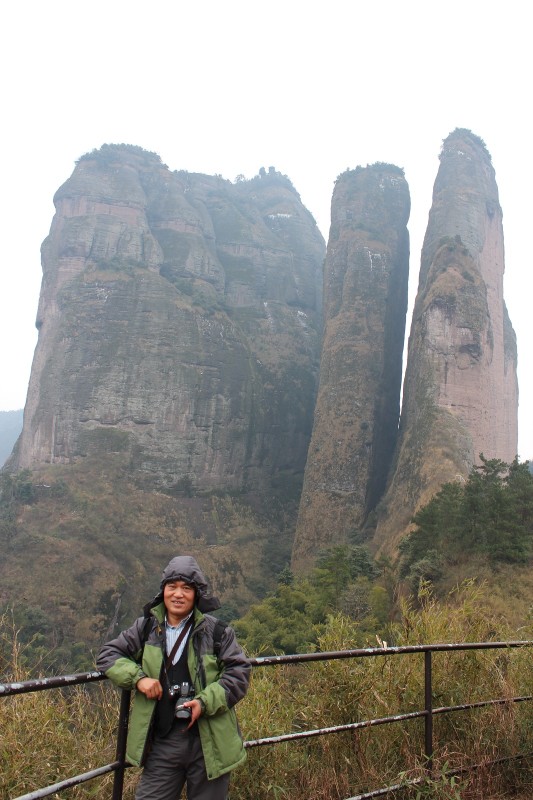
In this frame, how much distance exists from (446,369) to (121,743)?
35.0 meters

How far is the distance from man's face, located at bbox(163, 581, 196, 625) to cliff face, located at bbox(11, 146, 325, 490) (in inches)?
1799

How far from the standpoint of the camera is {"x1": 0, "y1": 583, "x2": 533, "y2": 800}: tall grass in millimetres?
3723

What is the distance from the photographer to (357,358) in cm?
4544

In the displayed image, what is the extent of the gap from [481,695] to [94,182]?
198 ft

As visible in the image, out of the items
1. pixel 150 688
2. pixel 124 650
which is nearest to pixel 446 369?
pixel 124 650

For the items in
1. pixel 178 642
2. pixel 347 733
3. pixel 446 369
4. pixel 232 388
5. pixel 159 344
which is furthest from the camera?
pixel 232 388

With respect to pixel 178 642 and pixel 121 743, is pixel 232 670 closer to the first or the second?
pixel 178 642

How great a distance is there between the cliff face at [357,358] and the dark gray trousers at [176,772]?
37612mm

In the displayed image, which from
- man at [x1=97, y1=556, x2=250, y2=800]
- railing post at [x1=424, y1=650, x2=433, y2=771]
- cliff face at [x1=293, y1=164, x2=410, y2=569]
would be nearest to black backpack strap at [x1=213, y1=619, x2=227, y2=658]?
man at [x1=97, y1=556, x2=250, y2=800]

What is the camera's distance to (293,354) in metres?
61.2

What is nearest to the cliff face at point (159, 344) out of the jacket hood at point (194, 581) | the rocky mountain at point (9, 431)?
the jacket hood at point (194, 581)

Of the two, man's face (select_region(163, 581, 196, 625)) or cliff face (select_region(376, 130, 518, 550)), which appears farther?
cliff face (select_region(376, 130, 518, 550))

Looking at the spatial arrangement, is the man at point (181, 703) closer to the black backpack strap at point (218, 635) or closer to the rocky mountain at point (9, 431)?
the black backpack strap at point (218, 635)

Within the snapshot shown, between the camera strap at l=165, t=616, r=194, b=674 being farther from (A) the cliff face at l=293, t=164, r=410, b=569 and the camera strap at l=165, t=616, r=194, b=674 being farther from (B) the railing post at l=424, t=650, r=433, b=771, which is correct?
(A) the cliff face at l=293, t=164, r=410, b=569
